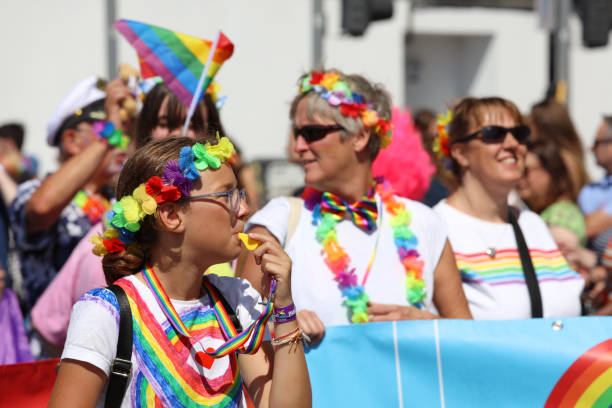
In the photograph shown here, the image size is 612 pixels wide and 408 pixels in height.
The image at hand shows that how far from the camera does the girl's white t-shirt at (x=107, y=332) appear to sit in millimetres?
1930

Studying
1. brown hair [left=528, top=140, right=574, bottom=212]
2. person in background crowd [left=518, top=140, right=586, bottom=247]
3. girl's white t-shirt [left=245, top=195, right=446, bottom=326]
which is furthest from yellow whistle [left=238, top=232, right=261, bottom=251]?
brown hair [left=528, top=140, right=574, bottom=212]

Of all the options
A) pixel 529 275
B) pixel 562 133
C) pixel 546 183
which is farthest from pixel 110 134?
pixel 562 133

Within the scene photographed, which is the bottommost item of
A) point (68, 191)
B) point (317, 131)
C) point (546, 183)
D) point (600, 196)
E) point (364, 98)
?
point (600, 196)

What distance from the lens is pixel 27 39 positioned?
981cm

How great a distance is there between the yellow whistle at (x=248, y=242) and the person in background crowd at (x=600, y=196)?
3582 mm

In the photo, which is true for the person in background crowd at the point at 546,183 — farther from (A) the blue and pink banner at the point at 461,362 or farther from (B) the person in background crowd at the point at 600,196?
(A) the blue and pink banner at the point at 461,362

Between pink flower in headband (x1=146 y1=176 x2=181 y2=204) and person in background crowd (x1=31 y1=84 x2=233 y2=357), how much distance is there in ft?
2.05

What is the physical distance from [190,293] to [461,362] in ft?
3.46

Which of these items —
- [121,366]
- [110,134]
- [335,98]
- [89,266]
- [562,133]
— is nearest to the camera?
[121,366]

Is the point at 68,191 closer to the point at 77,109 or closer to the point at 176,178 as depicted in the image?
the point at 77,109

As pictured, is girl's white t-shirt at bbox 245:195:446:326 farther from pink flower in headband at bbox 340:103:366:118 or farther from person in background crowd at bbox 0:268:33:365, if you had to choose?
person in background crowd at bbox 0:268:33:365

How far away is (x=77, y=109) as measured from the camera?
13.2 feet

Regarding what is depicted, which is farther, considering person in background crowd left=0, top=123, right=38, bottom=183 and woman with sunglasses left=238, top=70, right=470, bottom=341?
person in background crowd left=0, top=123, right=38, bottom=183

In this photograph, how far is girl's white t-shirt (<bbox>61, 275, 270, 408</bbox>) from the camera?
6.33ft
